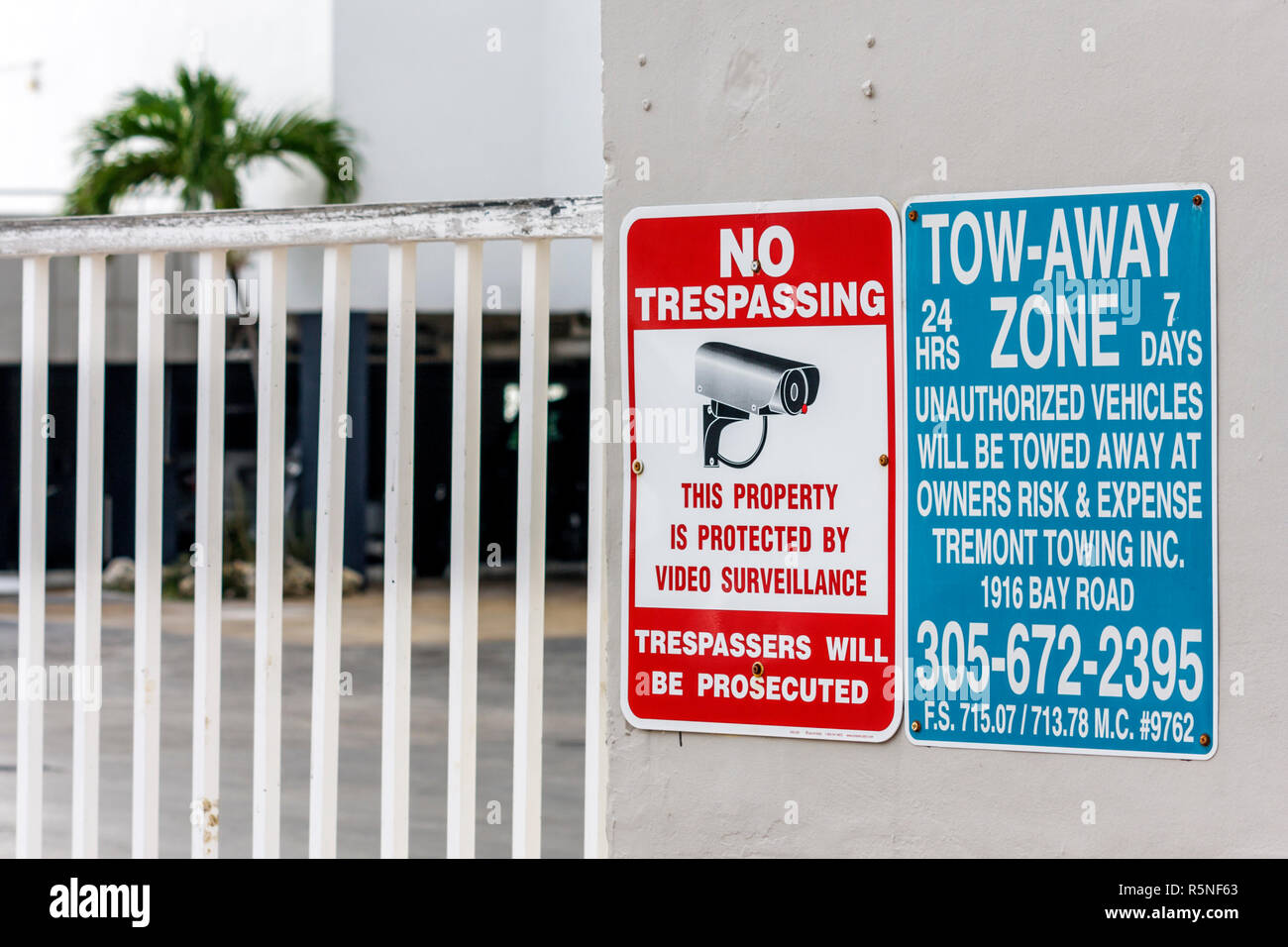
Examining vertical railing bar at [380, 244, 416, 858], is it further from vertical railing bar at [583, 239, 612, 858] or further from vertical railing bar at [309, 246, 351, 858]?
vertical railing bar at [583, 239, 612, 858]

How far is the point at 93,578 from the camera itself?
9.72 feet

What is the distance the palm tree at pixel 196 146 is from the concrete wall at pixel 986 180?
12075 mm

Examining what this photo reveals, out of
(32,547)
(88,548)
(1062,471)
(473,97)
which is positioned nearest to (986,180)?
(1062,471)

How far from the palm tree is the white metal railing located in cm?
1147

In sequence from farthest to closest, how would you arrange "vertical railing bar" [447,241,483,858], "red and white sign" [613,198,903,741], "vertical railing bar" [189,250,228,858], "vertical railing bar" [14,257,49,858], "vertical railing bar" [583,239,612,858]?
"vertical railing bar" [14,257,49,858] → "vertical railing bar" [189,250,228,858] → "vertical railing bar" [447,241,483,858] → "vertical railing bar" [583,239,612,858] → "red and white sign" [613,198,903,741]

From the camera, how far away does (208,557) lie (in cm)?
280

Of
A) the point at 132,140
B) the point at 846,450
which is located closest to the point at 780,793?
the point at 846,450

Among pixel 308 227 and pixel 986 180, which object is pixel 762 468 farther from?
pixel 308 227

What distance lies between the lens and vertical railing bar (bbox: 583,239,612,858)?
259 cm

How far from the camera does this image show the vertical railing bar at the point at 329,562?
109 inches

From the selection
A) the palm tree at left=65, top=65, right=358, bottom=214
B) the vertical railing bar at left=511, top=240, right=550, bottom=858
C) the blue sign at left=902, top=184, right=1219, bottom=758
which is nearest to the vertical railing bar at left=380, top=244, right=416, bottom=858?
the vertical railing bar at left=511, top=240, right=550, bottom=858

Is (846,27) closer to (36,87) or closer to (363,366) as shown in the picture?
(363,366)

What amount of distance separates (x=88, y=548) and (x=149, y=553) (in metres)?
0.18
